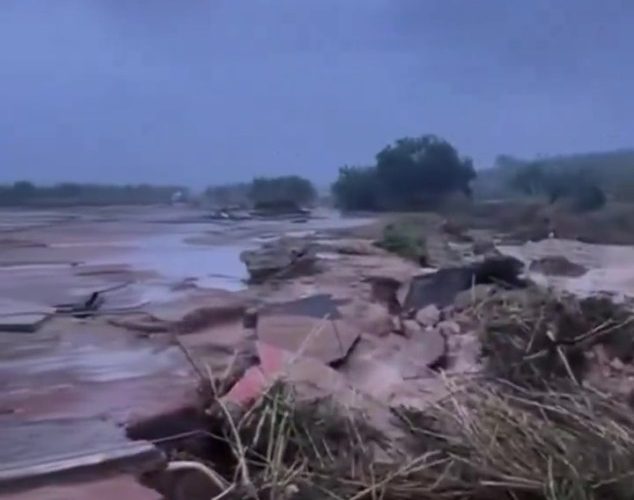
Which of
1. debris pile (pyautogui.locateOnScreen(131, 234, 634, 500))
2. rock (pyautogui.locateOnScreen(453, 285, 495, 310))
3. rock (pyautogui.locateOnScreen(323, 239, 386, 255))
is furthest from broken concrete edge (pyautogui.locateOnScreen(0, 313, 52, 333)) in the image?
rock (pyautogui.locateOnScreen(323, 239, 386, 255))

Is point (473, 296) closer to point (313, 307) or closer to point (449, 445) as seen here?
point (313, 307)

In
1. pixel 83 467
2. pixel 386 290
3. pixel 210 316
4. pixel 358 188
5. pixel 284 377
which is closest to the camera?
pixel 83 467

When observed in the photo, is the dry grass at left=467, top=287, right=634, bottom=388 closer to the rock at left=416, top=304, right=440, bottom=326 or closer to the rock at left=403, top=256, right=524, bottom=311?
the rock at left=416, top=304, right=440, bottom=326

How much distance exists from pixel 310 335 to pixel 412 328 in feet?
2.55

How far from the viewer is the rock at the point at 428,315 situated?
159 inches

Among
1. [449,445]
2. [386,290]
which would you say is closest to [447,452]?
[449,445]

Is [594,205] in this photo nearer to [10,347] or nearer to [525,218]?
[525,218]

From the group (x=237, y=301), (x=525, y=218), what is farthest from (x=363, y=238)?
(x=237, y=301)

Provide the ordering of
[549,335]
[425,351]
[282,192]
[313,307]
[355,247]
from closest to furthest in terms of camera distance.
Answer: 1. [549,335]
2. [425,351]
3. [313,307]
4. [355,247]
5. [282,192]

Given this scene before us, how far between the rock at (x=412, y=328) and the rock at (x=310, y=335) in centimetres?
25

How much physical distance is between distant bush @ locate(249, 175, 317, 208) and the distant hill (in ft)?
9.84

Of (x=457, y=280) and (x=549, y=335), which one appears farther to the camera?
(x=457, y=280)

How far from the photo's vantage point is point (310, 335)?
313cm

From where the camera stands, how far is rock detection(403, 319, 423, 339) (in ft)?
12.2
